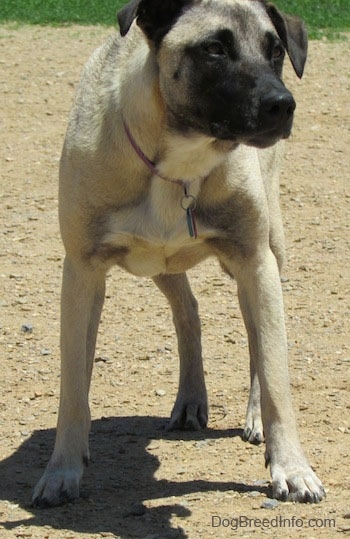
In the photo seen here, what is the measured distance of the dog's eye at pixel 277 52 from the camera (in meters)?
4.78

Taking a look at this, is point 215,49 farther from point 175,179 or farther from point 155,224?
point 155,224

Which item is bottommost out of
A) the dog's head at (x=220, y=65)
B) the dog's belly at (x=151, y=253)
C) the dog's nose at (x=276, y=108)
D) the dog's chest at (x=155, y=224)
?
the dog's belly at (x=151, y=253)

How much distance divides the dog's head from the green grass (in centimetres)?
876

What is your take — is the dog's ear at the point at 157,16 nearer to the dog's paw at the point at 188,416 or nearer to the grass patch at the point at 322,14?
the dog's paw at the point at 188,416

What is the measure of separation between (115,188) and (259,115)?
2.42ft

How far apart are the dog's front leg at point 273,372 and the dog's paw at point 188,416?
79 centimetres

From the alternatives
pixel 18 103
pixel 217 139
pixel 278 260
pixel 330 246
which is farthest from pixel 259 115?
pixel 18 103

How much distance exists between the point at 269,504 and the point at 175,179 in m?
1.28

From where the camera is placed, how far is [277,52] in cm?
480

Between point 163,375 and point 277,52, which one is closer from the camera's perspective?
point 277,52

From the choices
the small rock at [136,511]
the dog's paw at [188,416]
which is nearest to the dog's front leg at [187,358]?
the dog's paw at [188,416]

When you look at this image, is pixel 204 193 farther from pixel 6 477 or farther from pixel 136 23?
pixel 6 477

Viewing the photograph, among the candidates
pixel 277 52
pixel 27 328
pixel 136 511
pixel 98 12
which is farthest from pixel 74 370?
pixel 98 12

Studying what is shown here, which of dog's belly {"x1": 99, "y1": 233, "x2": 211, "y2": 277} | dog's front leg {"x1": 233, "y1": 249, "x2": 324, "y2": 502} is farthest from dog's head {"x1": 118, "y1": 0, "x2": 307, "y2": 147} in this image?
dog's front leg {"x1": 233, "y1": 249, "x2": 324, "y2": 502}
